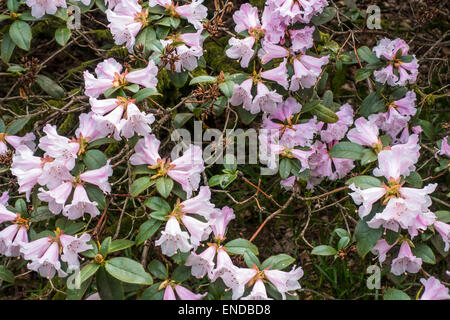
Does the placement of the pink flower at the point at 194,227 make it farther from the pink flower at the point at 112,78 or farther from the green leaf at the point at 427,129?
the green leaf at the point at 427,129

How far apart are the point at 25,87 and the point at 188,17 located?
83cm

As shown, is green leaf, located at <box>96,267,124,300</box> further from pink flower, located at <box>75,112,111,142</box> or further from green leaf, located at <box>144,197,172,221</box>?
pink flower, located at <box>75,112,111,142</box>

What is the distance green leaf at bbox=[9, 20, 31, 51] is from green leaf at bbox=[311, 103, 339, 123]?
1.16 m

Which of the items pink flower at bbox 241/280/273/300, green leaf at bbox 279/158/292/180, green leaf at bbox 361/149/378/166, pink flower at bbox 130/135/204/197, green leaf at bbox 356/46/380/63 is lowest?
pink flower at bbox 241/280/273/300

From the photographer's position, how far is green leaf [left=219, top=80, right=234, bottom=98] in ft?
6.03

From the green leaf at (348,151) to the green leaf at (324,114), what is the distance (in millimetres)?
125

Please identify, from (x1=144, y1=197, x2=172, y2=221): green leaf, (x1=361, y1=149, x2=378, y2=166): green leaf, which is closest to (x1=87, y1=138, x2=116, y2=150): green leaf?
(x1=144, y1=197, x2=172, y2=221): green leaf

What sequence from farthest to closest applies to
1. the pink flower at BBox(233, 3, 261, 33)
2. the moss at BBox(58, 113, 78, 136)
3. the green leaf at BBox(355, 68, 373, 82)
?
1. the moss at BBox(58, 113, 78, 136)
2. the green leaf at BBox(355, 68, 373, 82)
3. the pink flower at BBox(233, 3, 261, 33)

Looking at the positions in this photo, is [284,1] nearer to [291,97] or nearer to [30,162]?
[291,97]

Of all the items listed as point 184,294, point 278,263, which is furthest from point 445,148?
point 184,294

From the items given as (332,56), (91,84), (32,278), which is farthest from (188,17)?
(32,278)

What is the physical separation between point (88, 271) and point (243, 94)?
33.6 inches

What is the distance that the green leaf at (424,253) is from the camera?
177 cm

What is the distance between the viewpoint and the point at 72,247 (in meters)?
1.64
